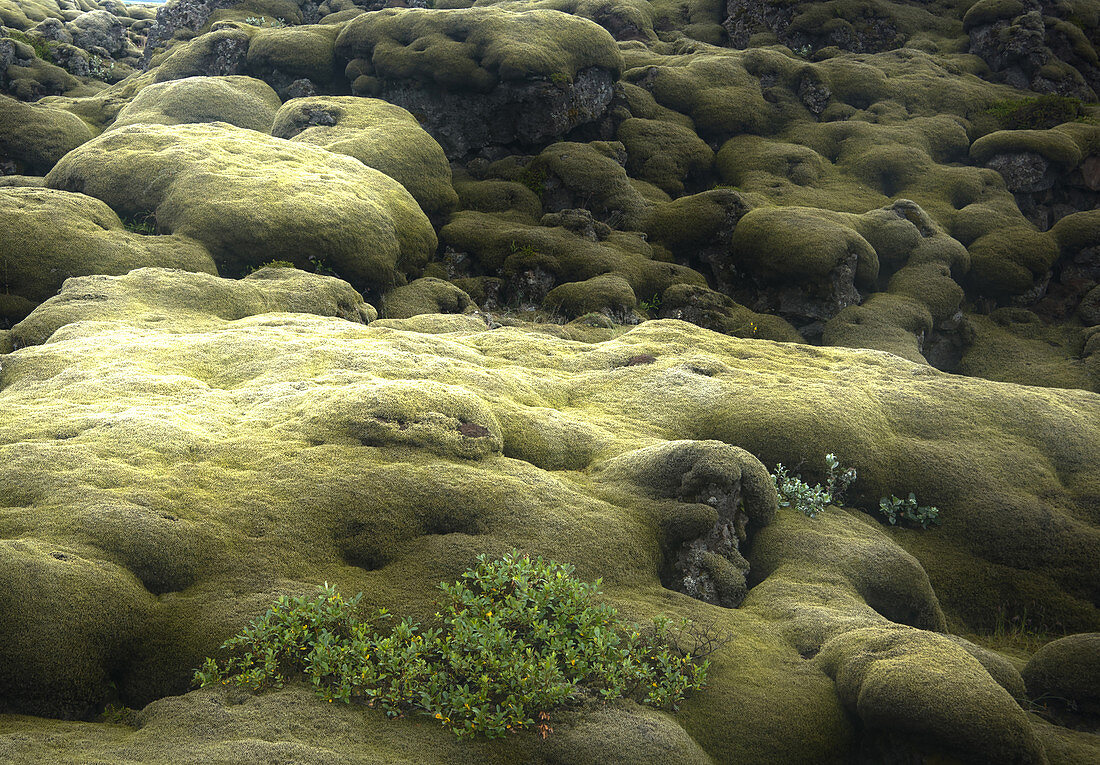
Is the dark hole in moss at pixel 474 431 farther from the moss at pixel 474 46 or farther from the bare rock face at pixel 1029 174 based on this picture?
the bare rock face at pixel 1029 174

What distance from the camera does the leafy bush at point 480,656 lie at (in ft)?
21.8

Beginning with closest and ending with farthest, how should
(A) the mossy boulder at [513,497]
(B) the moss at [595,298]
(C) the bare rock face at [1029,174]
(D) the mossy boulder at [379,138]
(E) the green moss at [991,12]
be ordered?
(A) the mossy boulder at [513,497]
(B) the moss at [595,298]
(D) the mossy boulder at [379,138]
(C) the bare rock face at [1029,174]
(E) the green moss at [991,12]

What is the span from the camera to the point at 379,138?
27875mm

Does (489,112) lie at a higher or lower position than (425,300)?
higher

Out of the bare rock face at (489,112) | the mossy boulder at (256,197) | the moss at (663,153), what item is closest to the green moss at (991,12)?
the moss at (663,153)

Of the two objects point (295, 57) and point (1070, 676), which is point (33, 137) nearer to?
point (295, 57)

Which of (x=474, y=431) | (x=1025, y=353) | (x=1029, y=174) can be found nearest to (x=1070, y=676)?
(x=474, y=431)

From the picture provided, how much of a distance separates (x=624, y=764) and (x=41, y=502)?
6.59 metres

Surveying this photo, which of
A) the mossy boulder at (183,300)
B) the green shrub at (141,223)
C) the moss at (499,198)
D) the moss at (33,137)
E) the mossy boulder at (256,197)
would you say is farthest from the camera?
the moss at (499,198)

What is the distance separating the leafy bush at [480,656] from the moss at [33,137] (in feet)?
92.1

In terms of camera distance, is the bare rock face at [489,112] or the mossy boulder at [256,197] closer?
the mossy boulder at [256,197]

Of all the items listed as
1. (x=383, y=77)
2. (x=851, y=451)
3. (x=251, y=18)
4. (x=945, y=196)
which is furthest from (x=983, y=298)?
(x=251, y=18)

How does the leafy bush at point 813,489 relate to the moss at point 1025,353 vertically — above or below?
above

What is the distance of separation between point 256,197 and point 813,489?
648 inches
